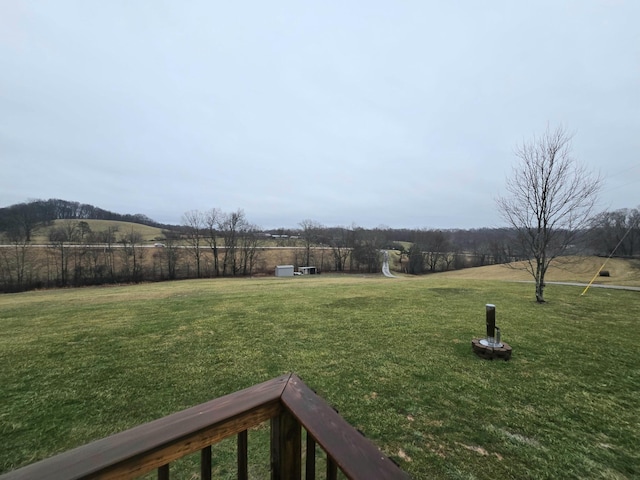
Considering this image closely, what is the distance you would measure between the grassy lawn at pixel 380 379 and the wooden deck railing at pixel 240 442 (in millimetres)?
1383

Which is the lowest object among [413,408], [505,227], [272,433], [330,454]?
[413,408]

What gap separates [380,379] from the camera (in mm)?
3408

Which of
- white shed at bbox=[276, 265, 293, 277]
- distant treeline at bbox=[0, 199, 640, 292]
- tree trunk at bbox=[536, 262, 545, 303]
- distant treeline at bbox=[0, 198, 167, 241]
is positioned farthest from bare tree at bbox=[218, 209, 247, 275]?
tree trunk at bbox=[536, 262, 545, 303]

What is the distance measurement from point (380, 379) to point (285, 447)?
8.50ft

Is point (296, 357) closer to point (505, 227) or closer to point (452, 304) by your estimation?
point (452, 304)

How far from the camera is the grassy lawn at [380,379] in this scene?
2.28 metres

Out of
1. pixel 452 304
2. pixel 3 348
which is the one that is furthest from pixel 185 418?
pixel 452 304

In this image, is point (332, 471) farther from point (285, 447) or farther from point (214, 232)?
point (214, 232)

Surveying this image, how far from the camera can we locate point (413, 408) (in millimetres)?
2836

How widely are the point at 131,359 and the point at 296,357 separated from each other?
8.26 ft

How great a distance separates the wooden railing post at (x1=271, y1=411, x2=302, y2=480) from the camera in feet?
3.74

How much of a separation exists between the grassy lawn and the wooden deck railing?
1383 mm

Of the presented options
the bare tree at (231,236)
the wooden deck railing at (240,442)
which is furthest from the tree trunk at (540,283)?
the bare tree at (231,236)

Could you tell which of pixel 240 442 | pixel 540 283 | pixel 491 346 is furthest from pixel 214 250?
pixel 240 442
